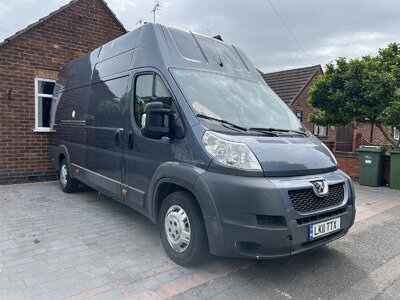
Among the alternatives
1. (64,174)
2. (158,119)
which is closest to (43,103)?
(64,174)

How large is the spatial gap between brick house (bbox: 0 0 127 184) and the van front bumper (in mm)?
6868

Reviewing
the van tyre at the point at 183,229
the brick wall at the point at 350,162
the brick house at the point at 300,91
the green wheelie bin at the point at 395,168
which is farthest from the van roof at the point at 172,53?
the brick house at the point at 300,91

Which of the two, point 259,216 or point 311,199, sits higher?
point 311,199

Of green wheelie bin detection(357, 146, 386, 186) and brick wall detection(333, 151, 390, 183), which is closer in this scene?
green wheelie bin detection(357, 146, 386, 186)

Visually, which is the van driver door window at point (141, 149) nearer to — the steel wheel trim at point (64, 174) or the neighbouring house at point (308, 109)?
the steel wheel trim at point (64, 174)

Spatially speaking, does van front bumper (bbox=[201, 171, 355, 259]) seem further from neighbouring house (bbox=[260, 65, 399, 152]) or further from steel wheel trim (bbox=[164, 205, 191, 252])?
neighbouring house (bbox=[260, 65, 399, 152])

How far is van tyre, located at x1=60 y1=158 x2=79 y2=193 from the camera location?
659cm

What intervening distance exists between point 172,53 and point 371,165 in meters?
7.35

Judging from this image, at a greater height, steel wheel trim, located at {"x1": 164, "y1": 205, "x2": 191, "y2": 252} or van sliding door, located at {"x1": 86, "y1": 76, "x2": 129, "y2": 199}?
van sliding door, located at {"x1": 86, "y1": 76, "x2": 129, "y2": 199}

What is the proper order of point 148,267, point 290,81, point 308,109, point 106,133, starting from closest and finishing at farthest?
point 148,267 < point 106,133 < point 308,109 < point 290,81

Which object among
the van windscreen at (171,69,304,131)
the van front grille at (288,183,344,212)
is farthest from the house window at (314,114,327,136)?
the van front grille at (288,183,344,212)

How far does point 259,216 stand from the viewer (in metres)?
2.75

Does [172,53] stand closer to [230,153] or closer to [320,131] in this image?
[230,153]

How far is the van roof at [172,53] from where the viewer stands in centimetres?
374
